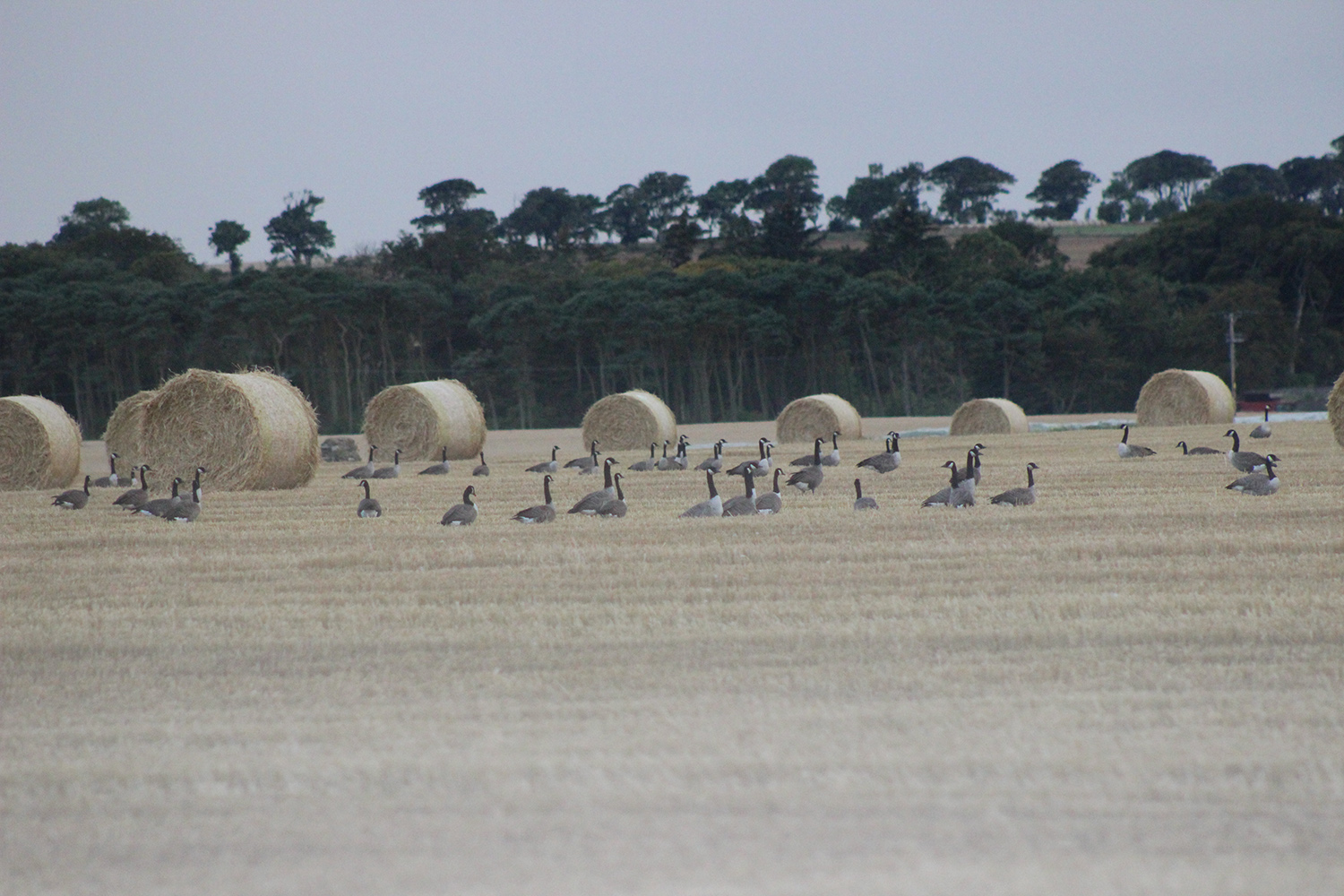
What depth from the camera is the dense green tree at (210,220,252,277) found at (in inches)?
2923

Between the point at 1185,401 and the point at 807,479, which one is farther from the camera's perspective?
the point at 1185,401

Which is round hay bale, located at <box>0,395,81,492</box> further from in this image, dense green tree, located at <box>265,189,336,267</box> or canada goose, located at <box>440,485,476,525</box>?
dense green tree, located at <box>265,189,336,267</box>

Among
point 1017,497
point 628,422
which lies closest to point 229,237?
point 628,422

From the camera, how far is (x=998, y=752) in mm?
4734

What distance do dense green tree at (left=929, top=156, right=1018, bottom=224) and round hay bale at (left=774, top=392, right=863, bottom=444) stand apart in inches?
3098

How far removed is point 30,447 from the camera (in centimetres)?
2019

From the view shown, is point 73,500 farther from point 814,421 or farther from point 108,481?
point 814,421

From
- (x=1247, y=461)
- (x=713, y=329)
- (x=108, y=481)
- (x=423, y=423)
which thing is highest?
(x=713, y=329)

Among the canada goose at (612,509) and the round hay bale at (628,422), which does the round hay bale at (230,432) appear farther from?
the round hay bale at (628,422)

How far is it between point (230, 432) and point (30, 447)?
4.90 m

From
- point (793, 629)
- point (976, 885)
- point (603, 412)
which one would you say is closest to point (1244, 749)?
point (976, 885)

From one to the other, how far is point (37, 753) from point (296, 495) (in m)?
11.5

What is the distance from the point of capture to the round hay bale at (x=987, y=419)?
31281 millimetres

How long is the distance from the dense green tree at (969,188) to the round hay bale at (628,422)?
81178mm
